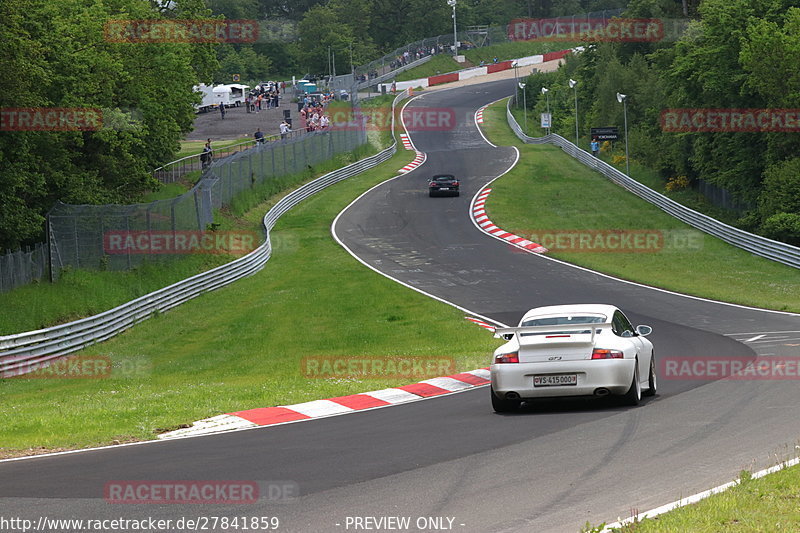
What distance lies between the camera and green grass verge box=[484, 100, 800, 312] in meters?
38.1

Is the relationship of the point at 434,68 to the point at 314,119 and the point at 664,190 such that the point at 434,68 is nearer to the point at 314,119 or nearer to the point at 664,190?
the point at 314,119

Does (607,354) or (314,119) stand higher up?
(314,119)

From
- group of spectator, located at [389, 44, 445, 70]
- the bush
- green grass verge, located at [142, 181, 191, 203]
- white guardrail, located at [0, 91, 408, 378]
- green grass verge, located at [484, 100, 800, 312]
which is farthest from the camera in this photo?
group of spectator, located at [389, 44, 445, 70]

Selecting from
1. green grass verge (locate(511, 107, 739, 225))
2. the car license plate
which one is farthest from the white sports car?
green grass verge (locate(511, 107, 739, 225))

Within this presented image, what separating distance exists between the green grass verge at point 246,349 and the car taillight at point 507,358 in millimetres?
3724

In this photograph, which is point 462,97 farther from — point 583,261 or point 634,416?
point 634,416

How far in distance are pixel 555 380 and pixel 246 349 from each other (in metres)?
15.1

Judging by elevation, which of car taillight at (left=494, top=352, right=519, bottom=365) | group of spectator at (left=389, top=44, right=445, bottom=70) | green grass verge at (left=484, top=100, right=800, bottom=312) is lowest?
green grass verge at (left=484, top=100, right=800, bottom=312)

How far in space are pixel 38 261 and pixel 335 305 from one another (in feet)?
30.3

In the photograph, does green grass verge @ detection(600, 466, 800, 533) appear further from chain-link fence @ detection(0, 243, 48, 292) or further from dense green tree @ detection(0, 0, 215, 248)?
dense green tree @ detection(0, 0, 215, 248)

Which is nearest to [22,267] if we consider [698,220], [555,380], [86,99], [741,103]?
[86,99]

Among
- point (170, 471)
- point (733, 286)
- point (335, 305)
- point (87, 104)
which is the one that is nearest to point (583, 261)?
point (733, 286)

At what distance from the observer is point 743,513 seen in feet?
24.2

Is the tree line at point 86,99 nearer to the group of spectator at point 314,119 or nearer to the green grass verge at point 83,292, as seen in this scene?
the green grass verge at point 83,292
